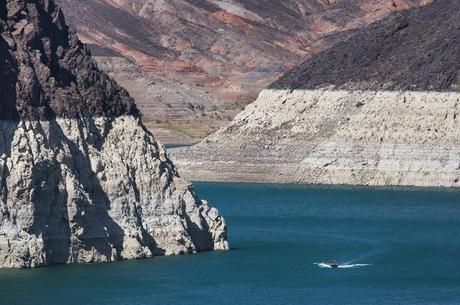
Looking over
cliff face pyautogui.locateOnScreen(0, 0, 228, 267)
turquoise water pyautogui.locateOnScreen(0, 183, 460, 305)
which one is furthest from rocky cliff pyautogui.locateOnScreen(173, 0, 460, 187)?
cliff face pyautogui.locateOnScreen(0, 0, 228, 267)

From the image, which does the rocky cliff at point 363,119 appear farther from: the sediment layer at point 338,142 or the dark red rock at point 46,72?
the dark red rock at point 46,72

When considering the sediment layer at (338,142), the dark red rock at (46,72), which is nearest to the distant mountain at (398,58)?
the sediment layer at (338,142)

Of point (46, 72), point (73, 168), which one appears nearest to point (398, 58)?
point (46, 72)

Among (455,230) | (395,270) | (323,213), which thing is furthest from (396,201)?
(395,270)

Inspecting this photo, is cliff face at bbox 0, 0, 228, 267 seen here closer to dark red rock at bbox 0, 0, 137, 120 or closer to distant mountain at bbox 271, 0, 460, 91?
dark red rock at bbox 0, 0, 137, 120

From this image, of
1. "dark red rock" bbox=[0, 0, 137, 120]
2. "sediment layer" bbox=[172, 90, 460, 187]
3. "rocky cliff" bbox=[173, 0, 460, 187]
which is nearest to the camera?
"dark red rock" bbox=[0, 0, 137, 120]

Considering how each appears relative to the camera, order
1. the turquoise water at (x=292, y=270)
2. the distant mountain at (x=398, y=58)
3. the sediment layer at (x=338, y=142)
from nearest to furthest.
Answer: the turquoise water at (x=292, y=270), the sediment layer at (x=338, y=142), the distant mountain at (x=398, y=58)
